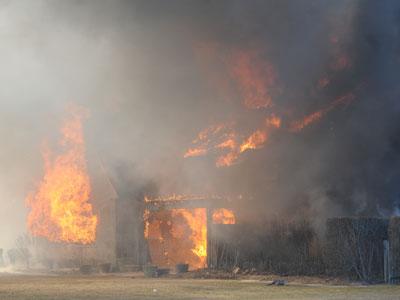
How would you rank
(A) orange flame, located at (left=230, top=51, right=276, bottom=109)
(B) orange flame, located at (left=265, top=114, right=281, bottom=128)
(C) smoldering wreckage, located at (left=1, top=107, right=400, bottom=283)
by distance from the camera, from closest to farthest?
(C) smoldering wreckage, located at (left=1, top=107, right=400, bottom=283) → (B) orange flame, located at (left=265, top=114, right=281, bottom=128) → (A) orange flame, located at (left=230, top=51, right=276, bottom=109)

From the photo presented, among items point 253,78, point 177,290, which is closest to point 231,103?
point 253,78

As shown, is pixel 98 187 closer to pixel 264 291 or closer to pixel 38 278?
pixel 38 278

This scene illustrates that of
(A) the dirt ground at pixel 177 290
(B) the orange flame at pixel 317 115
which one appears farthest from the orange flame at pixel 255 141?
(A) the dirt ground at pixel 177 290

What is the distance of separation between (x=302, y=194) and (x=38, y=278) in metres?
14.1

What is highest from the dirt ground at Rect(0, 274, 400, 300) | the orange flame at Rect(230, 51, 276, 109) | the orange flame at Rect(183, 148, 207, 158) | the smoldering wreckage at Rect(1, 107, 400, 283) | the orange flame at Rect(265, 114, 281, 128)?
the orange flame at Rect(230, 51, 276, 109)

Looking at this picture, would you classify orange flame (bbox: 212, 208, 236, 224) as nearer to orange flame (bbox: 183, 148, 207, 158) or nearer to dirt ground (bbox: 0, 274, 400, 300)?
orange flame (bbox: 183, 148, 207, 158)

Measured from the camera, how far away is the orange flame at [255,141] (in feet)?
137

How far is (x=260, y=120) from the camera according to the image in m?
42.5

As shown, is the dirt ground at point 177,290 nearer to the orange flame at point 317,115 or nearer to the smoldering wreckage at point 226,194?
the smoldering wreckage at point 226,194

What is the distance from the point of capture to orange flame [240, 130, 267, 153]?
4162 cm

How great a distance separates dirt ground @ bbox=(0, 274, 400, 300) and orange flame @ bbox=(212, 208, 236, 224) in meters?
5.63

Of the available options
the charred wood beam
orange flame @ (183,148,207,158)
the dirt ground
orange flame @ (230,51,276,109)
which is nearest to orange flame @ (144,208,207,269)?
the charred wood beam

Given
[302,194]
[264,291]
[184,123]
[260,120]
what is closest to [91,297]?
[264,291]

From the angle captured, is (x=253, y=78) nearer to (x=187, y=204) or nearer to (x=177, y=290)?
(x=187, y=204)
